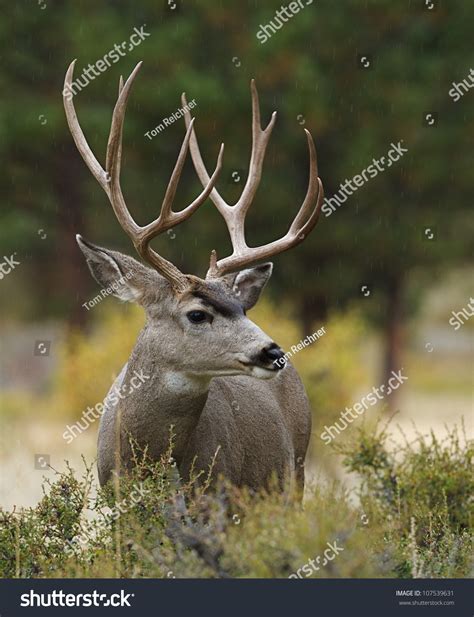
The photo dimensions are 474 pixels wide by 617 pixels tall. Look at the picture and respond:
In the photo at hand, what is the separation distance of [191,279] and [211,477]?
1112mm

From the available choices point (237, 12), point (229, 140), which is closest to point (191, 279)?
point (229, 140)

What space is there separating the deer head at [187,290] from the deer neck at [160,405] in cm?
5

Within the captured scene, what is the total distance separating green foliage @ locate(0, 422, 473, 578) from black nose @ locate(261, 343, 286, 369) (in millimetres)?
681

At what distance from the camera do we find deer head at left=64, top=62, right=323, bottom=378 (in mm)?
6543

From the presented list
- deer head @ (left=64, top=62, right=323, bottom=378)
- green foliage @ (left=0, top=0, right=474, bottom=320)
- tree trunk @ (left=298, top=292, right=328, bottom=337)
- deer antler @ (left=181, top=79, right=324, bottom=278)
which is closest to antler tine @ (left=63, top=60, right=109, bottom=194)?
deer head @ (left=64, top=62, right=323, bottom=378)

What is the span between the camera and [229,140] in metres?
16.3

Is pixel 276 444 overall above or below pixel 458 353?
below
